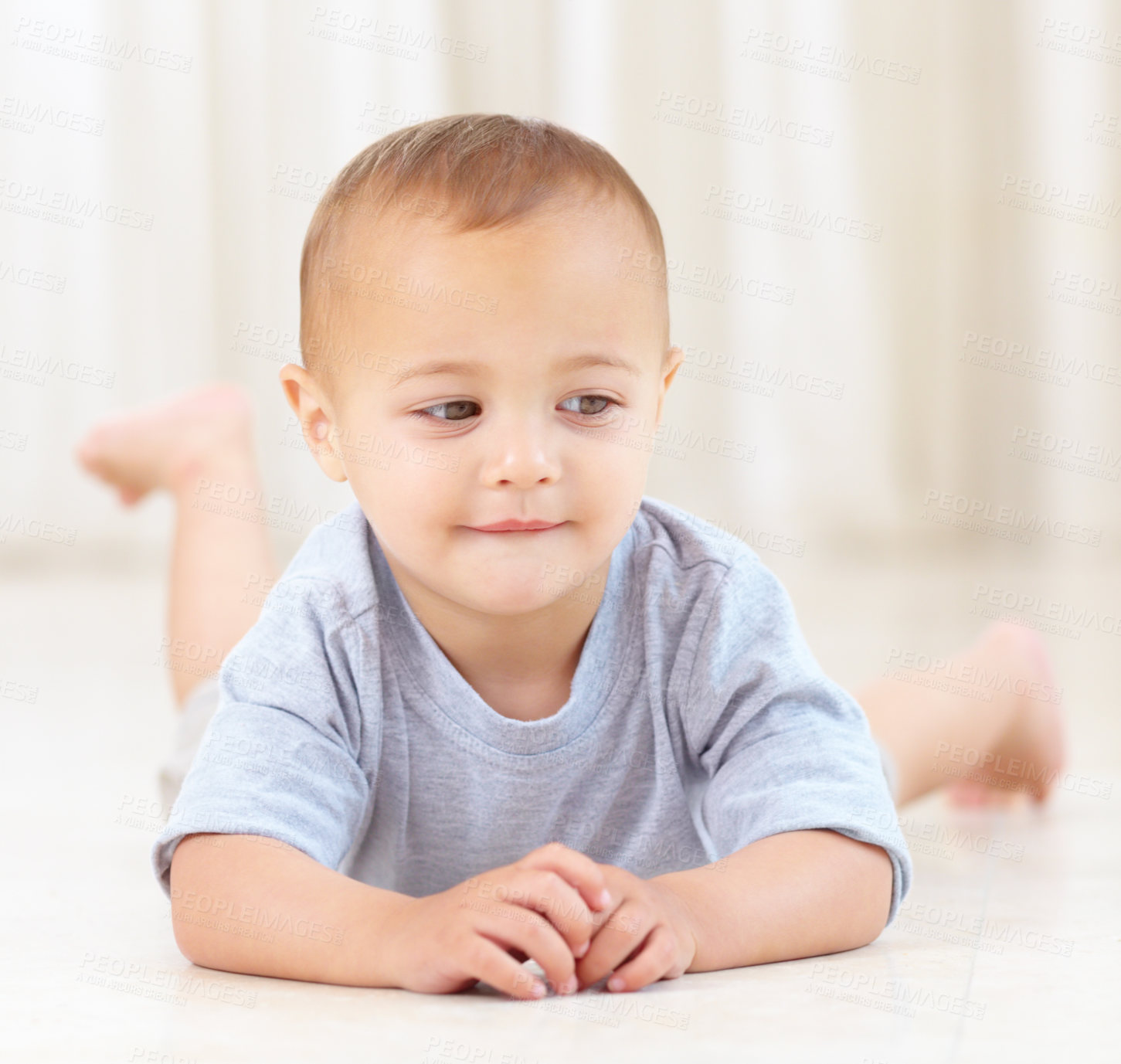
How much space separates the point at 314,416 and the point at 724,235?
2.58 metres

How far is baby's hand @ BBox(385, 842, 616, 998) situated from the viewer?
0.66 meters

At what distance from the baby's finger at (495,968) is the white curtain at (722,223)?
264 centimetres

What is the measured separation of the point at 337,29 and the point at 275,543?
3.82 feet

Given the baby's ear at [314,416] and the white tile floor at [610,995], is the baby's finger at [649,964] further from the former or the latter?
the baby's ear at [314,416]

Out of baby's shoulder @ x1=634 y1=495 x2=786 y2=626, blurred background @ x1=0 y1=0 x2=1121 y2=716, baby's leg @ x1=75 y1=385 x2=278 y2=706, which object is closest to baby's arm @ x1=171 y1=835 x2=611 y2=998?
baby's shoulder @ x1=634 y1=495 x2=786 y2=626

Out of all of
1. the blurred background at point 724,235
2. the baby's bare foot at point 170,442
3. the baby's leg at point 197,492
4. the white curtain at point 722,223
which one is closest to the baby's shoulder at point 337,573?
the baby's leg at point 197,492

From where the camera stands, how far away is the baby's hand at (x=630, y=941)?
0.68 metres

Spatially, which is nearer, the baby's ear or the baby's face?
the baby's face

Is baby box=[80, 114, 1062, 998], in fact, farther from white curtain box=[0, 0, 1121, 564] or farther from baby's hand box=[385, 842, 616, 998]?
white curtain box=[0, 0, 1121, 564]

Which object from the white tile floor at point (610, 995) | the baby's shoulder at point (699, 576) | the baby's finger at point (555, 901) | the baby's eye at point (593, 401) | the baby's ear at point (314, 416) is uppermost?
the baby's eye at point (593, 401)

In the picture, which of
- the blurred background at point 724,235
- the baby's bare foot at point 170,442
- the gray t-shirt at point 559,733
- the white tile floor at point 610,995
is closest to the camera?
→ the white tile floor at point 610,995

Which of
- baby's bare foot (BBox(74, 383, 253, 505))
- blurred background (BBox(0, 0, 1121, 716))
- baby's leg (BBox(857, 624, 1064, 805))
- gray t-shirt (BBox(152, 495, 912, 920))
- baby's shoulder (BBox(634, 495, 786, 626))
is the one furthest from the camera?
blurred background (BBox(0, 0, 1121, 716))

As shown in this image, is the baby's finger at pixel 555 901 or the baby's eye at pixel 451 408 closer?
the baby's finger at pixel 555 901

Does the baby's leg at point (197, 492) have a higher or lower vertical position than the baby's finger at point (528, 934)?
lower
